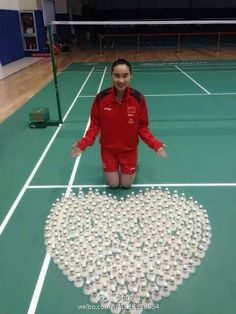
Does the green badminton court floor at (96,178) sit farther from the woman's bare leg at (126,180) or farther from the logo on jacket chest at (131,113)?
the logo on jacket chest at (131,113)

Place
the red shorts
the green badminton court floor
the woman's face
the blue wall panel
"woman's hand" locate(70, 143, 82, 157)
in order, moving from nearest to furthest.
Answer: the green badminton court floor
the woman's face
"woman's hand" locate(70, 143, 82, 157)
the red shorts
the blue wall panel

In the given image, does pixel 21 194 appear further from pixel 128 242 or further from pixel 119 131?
pixel 128 242

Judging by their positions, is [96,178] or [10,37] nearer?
[96,178]

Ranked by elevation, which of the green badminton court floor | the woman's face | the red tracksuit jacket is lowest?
the green badminton court floor

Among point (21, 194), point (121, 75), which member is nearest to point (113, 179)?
point (21, 194)

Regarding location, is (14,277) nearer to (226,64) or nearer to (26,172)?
(26,172)

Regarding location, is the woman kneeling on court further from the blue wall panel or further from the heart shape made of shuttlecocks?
the blue wall panel

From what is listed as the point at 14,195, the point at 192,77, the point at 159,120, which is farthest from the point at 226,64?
the point at 14,195

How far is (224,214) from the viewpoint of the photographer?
10.4 ft

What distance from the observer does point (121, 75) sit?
3078mm

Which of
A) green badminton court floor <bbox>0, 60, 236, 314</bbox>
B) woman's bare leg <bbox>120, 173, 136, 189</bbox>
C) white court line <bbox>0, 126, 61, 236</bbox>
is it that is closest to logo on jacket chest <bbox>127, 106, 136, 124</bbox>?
woman's bare leg <bbox>120, 173, 136, 189</bbox>

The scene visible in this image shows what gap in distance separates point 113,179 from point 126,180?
15 cm

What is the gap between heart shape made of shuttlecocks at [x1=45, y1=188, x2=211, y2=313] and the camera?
7.75 ft

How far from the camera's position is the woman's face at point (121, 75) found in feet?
9.96
